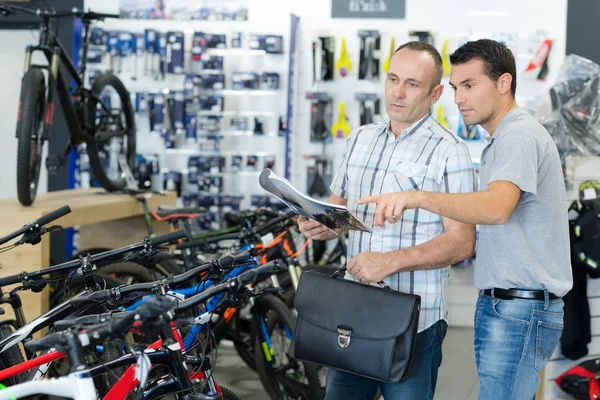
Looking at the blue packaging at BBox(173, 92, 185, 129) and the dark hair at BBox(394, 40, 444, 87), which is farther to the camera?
the blue packaging at BBox(173, 92, 185, 129)

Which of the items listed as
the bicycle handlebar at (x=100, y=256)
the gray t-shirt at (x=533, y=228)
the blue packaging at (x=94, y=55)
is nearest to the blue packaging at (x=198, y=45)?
the blue packaging at (x=94, y=55)

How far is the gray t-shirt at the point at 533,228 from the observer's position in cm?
232

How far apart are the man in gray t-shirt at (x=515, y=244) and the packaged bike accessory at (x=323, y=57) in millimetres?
4626

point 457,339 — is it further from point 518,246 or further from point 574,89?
point 518,246

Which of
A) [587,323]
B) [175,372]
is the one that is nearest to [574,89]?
[587,323]

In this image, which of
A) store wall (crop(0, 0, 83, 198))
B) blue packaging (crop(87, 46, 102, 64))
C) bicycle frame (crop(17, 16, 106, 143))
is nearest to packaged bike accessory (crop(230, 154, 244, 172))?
blue packaging (crop(87, 46, 102, 64))

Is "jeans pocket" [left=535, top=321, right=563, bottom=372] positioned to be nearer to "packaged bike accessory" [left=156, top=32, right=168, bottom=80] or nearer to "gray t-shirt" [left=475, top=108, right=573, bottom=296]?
"gray t-shirt" [left=475, top=108, right=573, bottom=296]

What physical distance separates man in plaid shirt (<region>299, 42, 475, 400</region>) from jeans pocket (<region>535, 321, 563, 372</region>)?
0.98 ft

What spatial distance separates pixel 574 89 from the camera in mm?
5418

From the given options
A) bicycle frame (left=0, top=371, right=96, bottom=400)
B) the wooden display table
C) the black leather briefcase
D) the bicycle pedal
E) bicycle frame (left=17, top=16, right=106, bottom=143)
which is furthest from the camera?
the bicycle pedal

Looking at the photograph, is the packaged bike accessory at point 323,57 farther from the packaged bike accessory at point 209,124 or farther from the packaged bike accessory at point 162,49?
the packaged bike accessory at point 162,49

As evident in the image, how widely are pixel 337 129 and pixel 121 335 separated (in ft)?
17.9

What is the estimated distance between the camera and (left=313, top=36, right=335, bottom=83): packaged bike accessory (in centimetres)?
704

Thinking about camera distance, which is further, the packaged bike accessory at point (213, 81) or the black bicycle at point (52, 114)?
the packaged bike accessory at point (213, 81)
